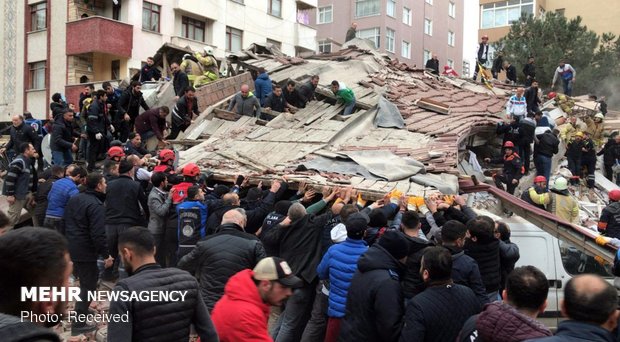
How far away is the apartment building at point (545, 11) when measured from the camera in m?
36.6

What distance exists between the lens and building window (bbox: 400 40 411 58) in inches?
1751

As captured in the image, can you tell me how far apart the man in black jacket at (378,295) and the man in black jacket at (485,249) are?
880 mm

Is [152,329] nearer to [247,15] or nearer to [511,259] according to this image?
[511,259]

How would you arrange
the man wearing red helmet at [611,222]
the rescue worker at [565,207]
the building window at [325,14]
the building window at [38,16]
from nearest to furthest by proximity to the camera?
the man wearing red helmet at [611,222] < the rescue worker at [565,207] < the building window at [38,16] < the building window at [325,14]

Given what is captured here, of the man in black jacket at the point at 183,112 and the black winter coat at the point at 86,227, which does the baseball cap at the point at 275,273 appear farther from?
the man in black jacket at the point at 183,112

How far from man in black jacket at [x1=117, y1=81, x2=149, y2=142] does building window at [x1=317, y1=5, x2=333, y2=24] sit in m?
34.0

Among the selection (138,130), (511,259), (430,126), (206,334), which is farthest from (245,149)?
(206,334)

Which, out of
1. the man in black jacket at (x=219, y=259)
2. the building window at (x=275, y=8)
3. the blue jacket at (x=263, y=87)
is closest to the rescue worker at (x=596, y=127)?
the blue jacket at (x=263, y=87)

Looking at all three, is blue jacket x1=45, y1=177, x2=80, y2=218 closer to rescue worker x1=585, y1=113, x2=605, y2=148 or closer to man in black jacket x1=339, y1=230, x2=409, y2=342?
man in black jacket x1=339, y1=230, x2=409, y2=342

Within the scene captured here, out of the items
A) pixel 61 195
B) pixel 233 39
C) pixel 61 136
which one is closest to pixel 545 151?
pixel 61 195

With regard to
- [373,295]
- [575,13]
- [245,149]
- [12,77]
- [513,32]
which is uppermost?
[575,13]

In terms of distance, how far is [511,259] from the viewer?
578cm

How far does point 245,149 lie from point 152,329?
7.72 metres

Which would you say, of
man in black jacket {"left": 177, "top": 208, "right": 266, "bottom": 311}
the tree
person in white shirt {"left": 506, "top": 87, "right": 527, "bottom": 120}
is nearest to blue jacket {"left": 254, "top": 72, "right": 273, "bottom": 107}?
person in white shirt {"left": 506, "top": 87, "right": 527, "bottom": 120}
